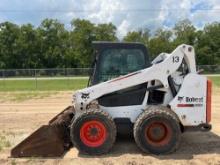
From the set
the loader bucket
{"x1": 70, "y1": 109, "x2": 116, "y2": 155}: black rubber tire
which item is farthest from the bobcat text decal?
the loader bucket

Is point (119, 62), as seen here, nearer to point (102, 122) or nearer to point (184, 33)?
point (102, 122)

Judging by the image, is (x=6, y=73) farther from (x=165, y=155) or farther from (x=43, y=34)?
(x=165, y=155)

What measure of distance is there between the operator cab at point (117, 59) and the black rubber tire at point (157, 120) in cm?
121

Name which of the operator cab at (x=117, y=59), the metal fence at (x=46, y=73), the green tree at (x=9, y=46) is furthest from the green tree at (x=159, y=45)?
the operator cab at (x=117, y=59)

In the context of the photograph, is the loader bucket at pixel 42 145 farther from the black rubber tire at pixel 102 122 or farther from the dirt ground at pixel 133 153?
the black rubber tire at pixel 102 122

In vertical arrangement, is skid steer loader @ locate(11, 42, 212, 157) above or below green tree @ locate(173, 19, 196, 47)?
below

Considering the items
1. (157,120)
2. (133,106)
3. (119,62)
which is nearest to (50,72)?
(119,62)

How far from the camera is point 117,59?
915 centimetres

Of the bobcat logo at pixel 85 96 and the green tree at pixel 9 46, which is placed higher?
the green tree at pixel 9 46

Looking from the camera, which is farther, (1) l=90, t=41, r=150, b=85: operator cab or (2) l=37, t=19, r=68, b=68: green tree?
(2) l=37, t=19, r=68, b=68: green tree

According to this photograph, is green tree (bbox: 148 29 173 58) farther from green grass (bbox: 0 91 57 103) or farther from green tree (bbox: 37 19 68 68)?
green grass (bbox: 0 91 57 103)

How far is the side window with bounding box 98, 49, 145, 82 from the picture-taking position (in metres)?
9.11

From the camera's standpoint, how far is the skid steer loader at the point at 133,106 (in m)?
8.43

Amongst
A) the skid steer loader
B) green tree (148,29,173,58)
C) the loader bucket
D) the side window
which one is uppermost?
green tree (148,29,173,58)
